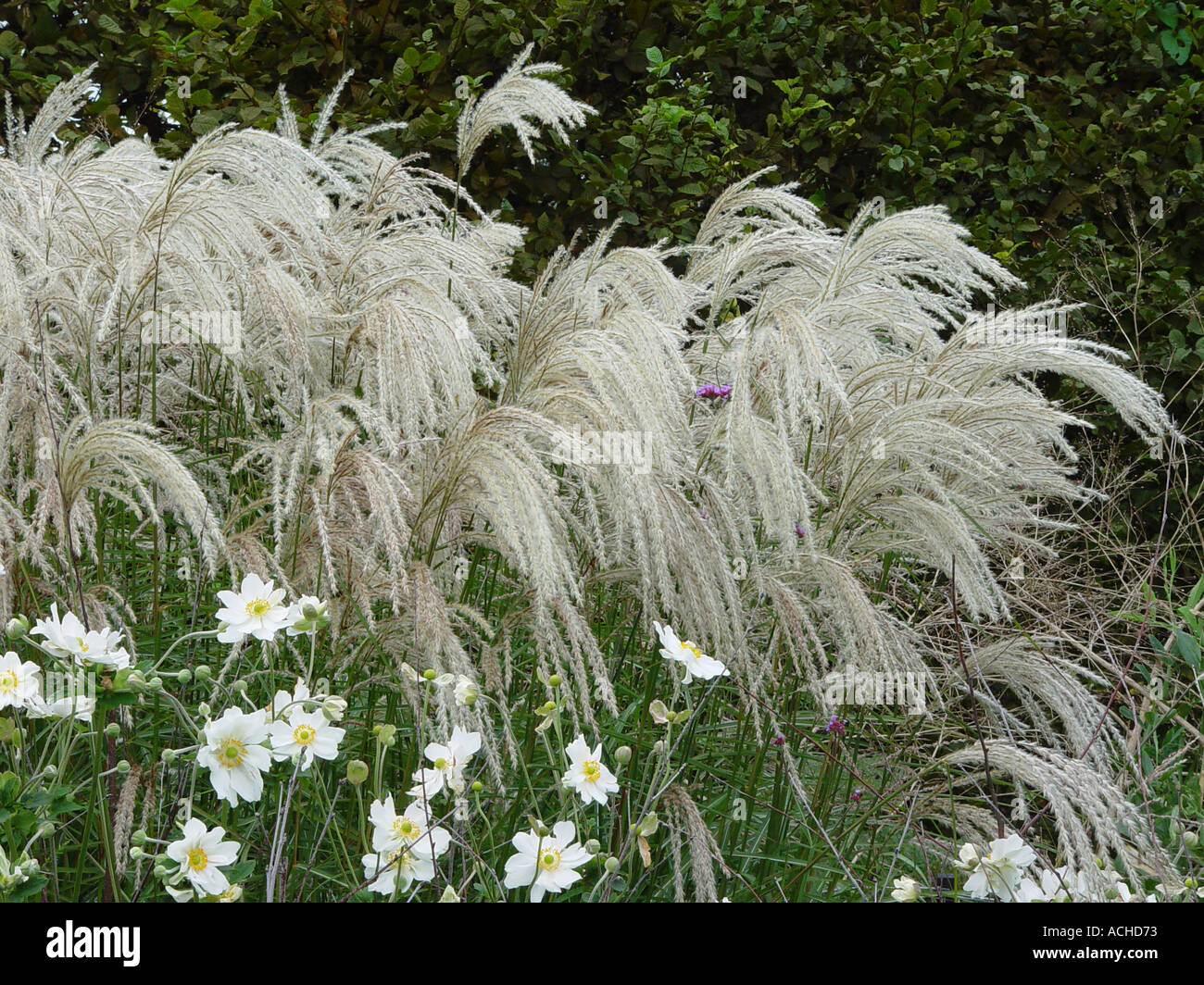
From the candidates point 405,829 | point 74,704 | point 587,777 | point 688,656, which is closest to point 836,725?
point 688,656

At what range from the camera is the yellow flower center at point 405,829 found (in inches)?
63.8

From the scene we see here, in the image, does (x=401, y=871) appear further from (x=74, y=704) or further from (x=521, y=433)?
(x=521, y=433)

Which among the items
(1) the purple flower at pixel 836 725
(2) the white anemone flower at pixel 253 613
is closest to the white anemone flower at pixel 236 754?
(2) the white anemone flower at pixel 253 613

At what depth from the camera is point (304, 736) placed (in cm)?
163

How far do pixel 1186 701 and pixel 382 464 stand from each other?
2336 mm

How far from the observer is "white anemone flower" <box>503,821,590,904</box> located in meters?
1.59

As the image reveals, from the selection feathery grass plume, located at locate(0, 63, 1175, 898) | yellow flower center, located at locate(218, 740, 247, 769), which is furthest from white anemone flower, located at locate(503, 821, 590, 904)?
yellow flower center, located at locate(218, 740, 247, 769)

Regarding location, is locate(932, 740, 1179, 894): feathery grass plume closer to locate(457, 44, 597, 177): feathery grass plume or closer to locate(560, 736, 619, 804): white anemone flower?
locate(560, 736, 619, 804): white anemone flower

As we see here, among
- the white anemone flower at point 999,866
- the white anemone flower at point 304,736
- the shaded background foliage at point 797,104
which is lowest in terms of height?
the white anemone flower at point 999,866

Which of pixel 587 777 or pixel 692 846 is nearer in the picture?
pixel 587 777

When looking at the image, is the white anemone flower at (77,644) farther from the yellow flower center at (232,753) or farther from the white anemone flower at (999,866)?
the white anemone flower at (999,866)

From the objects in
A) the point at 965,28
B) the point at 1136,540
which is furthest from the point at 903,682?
the point at 965,28

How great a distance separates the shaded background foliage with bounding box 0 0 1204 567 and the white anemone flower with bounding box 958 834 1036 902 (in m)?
2.90

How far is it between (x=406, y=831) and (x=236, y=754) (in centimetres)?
25
